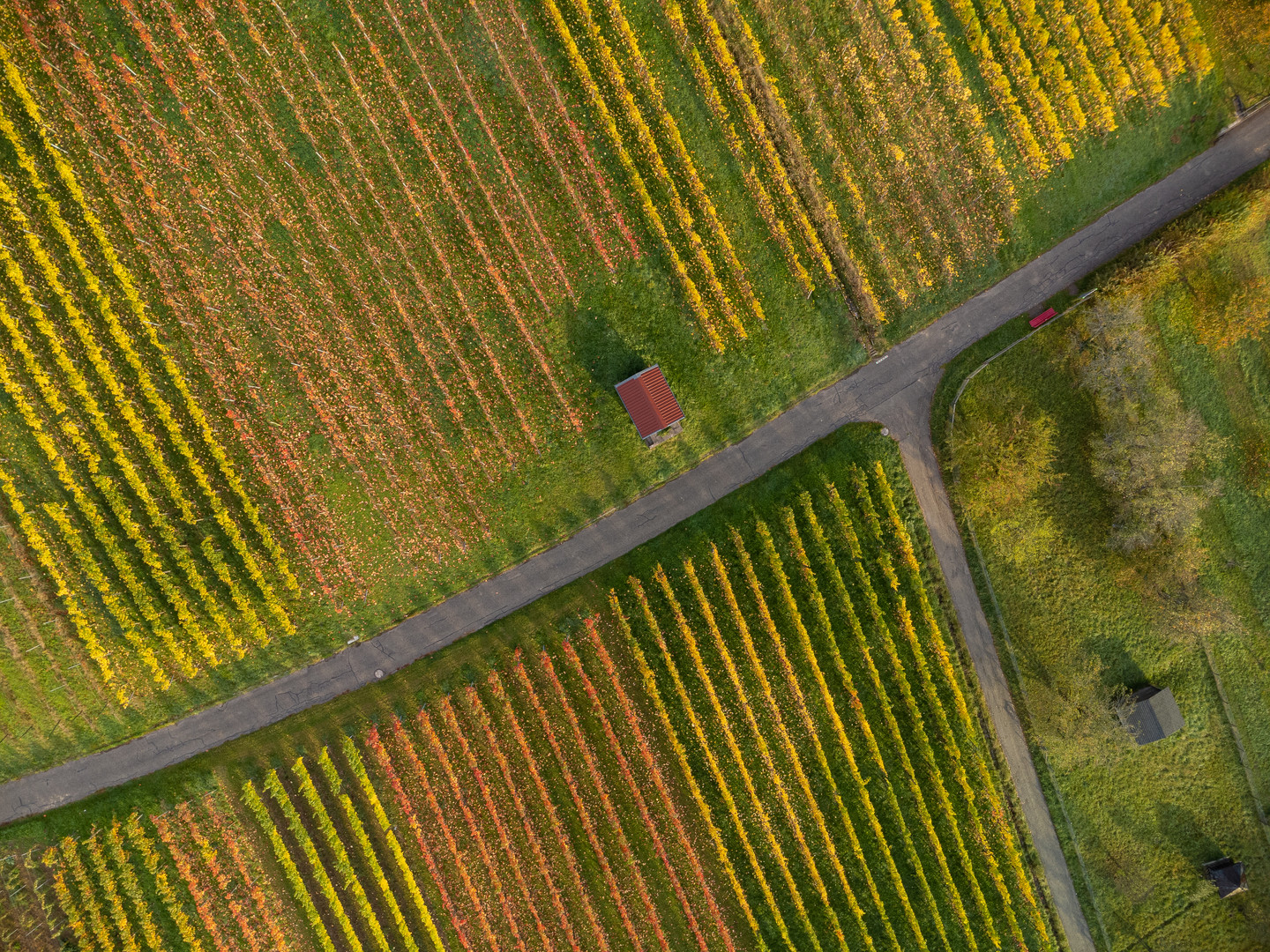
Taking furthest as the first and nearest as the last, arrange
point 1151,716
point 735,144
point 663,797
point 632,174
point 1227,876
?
point 1227,876 < point 1151,716 < point 663,797 < point 735,144 < point 632,174

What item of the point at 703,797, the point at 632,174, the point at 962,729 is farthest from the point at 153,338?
the point at 962,729

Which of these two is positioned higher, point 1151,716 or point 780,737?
point 780,737

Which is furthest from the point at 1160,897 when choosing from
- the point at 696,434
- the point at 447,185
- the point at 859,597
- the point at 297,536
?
the point at 447,185

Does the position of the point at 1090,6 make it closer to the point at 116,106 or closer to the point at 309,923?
the point at 116,106

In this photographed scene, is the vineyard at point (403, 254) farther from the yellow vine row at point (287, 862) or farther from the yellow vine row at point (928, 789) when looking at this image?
the yellow vine row at point (928, 789)

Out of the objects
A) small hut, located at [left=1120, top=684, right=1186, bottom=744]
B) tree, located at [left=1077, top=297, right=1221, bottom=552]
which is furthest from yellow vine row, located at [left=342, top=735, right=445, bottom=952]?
tree, located at [left=1077, top=297, right=1221, bottom=552]

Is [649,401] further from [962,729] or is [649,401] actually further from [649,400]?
[962,729]

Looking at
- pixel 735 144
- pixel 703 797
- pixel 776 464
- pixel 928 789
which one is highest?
pixel 735 144
